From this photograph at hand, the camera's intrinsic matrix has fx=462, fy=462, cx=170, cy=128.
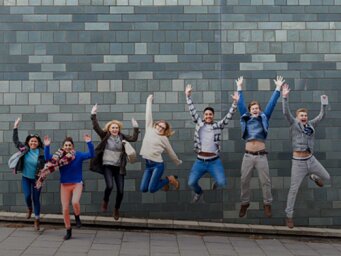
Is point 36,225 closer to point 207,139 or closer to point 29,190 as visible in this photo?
point 29,190

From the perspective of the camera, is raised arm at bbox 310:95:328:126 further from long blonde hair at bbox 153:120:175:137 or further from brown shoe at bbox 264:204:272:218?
long blonde hair at bbox 153:120:175:137

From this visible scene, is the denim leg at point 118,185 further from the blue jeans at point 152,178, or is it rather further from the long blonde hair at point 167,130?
the long blonde hair at point 167,130

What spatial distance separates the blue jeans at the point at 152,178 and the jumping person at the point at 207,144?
0.54m

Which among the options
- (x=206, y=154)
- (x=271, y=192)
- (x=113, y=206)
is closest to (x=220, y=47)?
(x=206, y=154)

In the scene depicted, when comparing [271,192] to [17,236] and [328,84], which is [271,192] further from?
[17,236]

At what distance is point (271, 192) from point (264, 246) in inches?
56.1

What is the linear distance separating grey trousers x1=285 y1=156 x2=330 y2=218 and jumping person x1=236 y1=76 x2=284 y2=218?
385 millimetres

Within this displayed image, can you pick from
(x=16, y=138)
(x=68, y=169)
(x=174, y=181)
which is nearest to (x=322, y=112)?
(x=174, y=181)

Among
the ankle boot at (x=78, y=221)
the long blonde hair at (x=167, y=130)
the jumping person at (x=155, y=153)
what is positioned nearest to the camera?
the ankle boot at (x=78, y=221)

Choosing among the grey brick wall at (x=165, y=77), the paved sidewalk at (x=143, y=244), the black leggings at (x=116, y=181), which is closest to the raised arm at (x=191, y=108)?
the grey brick wall at (x=165, y=77)

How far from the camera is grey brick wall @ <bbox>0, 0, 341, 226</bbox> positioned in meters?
8.84

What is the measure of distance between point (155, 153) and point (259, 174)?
6.22 feet

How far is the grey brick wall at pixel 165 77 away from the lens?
8.84 metres

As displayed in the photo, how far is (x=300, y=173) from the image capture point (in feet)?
27.2
